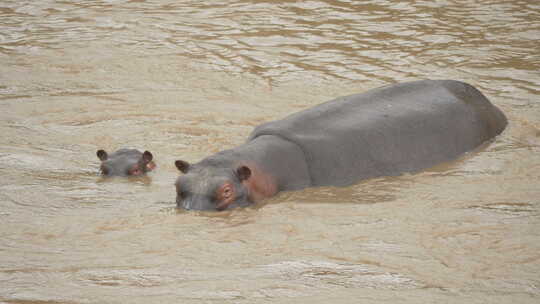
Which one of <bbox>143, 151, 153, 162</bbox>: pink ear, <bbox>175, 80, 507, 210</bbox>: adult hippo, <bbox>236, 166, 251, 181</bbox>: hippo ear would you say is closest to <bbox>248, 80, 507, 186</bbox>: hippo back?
<bbox>175, 80, 507, 210</bbox>: adult hippo

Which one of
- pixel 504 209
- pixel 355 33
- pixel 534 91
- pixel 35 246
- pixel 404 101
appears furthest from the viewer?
pixel 355 33

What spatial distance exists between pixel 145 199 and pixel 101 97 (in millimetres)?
3656

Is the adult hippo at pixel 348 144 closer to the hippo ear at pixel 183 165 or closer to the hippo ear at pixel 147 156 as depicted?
the hippo ear at pixel 183 165

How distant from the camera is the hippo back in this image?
25.0 feet

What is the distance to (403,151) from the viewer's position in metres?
7.98

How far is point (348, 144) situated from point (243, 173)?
3.83 ft

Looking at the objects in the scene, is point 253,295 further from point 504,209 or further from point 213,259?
point 504,209

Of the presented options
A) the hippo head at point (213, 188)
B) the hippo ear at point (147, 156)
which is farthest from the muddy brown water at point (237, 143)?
the hippo ear at point (147, 156)

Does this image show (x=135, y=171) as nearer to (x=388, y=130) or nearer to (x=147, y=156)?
(x=147, y=156)

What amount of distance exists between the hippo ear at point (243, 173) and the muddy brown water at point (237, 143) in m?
0.25

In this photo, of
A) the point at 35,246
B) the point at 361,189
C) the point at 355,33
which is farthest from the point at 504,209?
the point at 355,33

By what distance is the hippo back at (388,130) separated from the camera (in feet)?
25.0

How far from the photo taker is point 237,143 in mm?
8828

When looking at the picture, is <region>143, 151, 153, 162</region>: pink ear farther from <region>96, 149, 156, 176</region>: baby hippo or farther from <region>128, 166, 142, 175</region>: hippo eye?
<region>128, 166, 142, 175</region>: hippo eye
